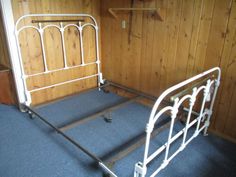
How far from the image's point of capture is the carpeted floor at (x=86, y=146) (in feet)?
5.61

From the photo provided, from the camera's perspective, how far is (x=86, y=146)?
6.58 ft

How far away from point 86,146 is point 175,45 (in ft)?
A: 4.98

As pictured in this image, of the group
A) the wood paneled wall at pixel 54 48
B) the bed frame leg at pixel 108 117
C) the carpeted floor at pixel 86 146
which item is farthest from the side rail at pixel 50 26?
the bed frame leg at pixel 108 117

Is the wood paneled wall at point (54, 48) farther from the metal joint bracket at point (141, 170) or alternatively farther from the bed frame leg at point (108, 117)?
the metal joint bracket at point (141, 170)

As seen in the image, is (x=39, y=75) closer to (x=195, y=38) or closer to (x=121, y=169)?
(x=121, y=169)

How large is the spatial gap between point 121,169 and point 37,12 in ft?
6.92

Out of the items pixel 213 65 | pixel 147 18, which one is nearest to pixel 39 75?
pixel 147 18

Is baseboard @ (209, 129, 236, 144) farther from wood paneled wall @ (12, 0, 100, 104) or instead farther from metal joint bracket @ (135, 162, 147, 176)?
wood paneled wall @ (12, 0, 100, 104)

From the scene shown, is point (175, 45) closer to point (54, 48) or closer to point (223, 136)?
point (223, 136)

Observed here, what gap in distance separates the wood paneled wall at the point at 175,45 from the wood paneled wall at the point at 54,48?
0.96 feet

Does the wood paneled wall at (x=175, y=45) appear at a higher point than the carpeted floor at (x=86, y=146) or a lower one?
higher

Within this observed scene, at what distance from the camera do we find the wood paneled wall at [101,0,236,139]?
1950 millimetres

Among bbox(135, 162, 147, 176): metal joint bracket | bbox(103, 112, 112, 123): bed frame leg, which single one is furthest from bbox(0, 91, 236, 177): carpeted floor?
bbox(135, 162, 147, 176): metal joint bracket

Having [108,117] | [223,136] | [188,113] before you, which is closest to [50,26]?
[108,117]
